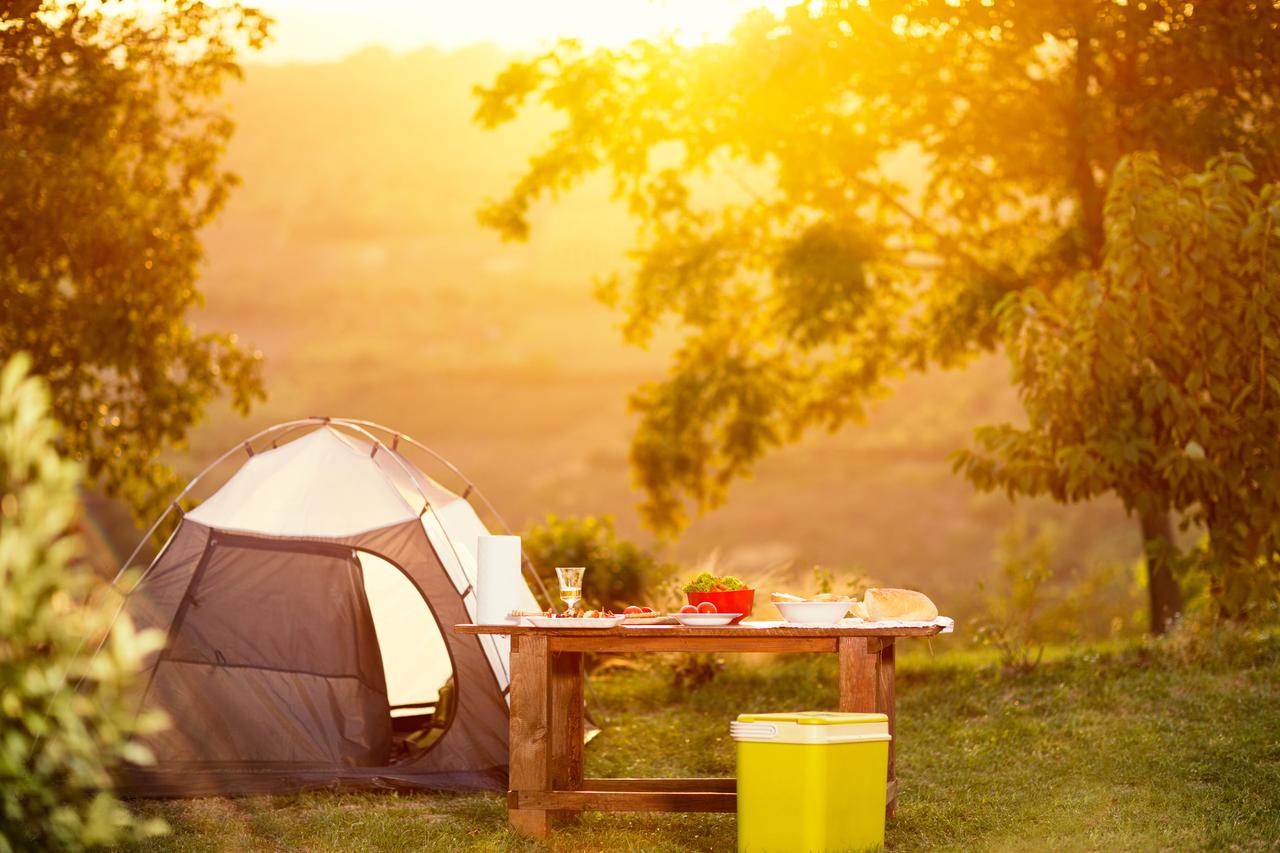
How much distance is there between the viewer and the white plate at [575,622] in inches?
201

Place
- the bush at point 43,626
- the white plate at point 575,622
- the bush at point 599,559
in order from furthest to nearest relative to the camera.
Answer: the bush at point 599,559 → the white plate at point 575,622 → the bush at point 43,626

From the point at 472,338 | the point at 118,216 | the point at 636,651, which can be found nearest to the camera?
the point at 636,651

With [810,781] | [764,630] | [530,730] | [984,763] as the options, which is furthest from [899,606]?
[984,763]

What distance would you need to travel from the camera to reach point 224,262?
Answer: 40.5m

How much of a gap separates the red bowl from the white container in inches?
26.3

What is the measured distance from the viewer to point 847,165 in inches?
472

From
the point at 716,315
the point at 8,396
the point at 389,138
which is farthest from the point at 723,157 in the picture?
the point at 389,138

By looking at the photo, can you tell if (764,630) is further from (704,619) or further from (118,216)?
(118,216)

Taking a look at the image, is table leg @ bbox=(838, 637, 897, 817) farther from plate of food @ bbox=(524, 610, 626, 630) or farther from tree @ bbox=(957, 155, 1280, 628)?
tree @ bbox=(957, 155, 1280, 628)

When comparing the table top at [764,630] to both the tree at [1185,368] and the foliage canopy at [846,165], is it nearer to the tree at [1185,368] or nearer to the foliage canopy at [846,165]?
the tree at [1185,368]

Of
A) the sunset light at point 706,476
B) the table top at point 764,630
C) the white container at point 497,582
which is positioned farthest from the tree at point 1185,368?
the white container at point 497,582

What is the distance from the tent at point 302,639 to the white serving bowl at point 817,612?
1912mm

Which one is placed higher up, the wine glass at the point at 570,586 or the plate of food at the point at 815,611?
the wine glass at the point at 570,586

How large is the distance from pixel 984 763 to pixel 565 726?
2.19 meters
